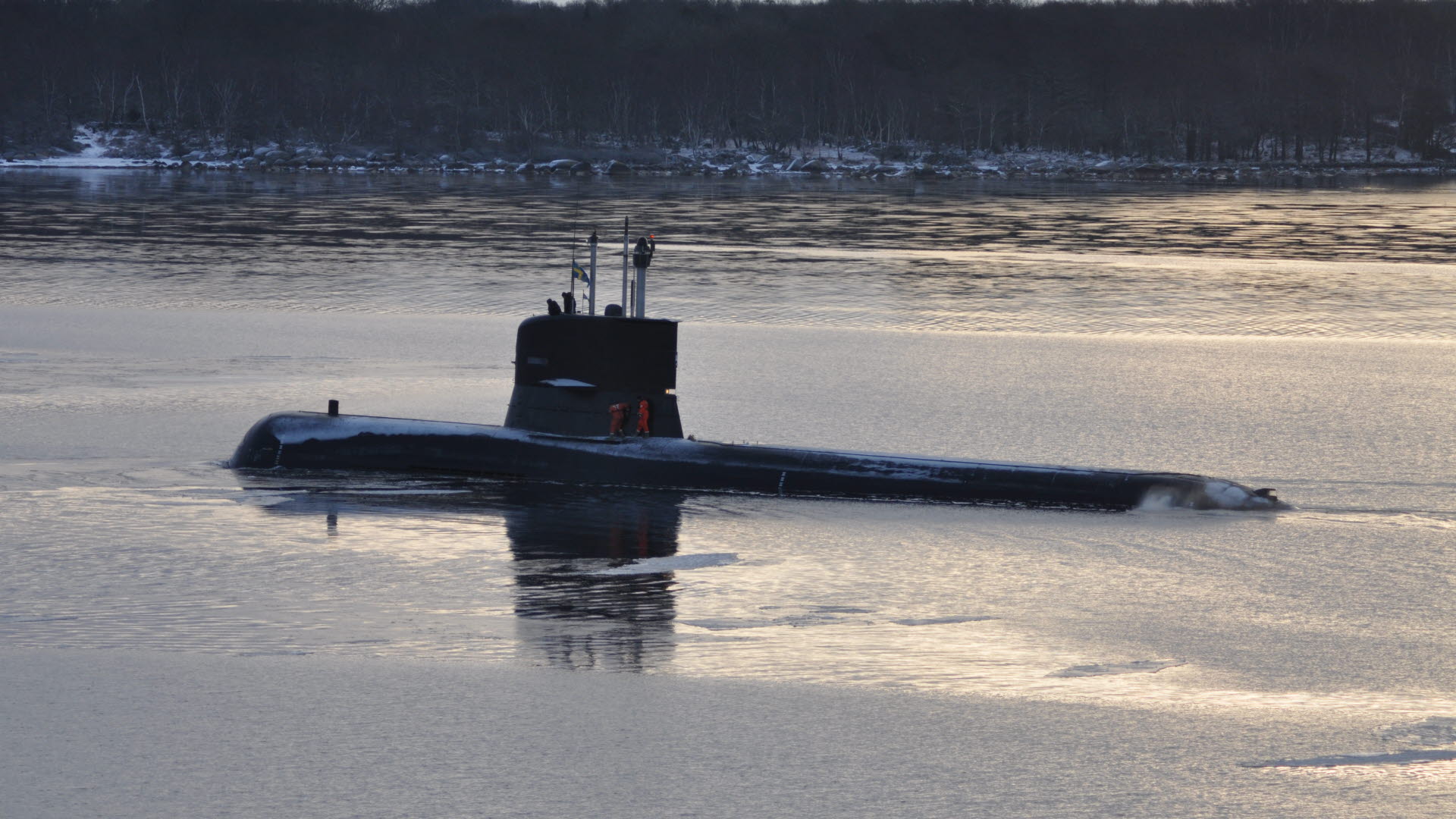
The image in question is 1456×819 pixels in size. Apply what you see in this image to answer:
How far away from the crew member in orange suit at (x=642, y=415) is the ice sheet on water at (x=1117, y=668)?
790cm

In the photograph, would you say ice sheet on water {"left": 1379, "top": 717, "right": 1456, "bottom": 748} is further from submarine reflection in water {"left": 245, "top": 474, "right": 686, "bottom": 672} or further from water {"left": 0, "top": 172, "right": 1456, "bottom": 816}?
submarine reflection in water {"left": 245, "top": 474, "right": 686, "bottom": 672}

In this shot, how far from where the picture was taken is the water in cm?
1005

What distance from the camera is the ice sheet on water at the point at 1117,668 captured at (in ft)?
36.2

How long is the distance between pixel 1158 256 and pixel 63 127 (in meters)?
125

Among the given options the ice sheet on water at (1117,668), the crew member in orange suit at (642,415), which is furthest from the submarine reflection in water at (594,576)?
the ice sheet on water at (1117,668)

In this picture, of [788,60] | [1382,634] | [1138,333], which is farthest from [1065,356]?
[788,60]

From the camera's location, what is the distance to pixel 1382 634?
39.8 feet

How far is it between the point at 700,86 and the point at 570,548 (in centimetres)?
15580

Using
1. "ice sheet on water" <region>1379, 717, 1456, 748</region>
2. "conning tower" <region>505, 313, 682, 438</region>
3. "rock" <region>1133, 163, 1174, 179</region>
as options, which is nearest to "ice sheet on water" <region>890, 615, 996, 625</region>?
A: "ice sheet on water" <region>1379, 717, 1456, 748</region>

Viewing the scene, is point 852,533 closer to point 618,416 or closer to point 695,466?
point 695,466

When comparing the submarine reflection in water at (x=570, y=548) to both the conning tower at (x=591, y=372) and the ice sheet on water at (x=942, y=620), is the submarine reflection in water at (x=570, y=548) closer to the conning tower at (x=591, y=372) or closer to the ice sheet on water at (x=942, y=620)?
the conning tower at (x=591, y=372)

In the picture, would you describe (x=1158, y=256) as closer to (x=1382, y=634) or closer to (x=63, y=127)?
(x=1382, y=634)

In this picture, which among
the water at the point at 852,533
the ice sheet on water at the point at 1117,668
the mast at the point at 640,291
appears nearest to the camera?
the water at the point at 852,533

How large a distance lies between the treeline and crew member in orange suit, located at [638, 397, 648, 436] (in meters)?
132
